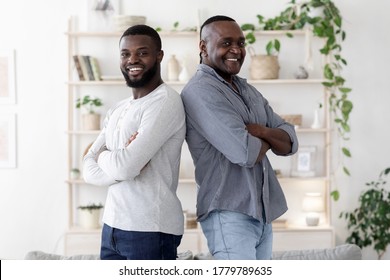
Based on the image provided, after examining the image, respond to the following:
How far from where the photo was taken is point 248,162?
2215mm

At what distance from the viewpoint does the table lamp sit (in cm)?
528

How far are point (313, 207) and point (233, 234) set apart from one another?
3.22 meters

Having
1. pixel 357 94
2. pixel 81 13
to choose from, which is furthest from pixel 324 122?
pixel 81 13

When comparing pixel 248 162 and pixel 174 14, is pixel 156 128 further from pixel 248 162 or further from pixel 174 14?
pixel 174 14

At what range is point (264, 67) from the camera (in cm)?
523

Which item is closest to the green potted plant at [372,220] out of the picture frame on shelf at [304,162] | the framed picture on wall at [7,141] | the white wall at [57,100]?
the white wall at [57,100]

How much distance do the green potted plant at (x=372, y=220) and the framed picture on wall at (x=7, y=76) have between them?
267 centimetres

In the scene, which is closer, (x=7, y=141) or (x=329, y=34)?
(x=329, y=34)

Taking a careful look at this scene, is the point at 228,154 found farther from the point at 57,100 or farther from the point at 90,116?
the point at 57,100

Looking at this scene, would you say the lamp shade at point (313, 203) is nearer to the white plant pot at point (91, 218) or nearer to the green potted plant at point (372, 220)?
the green potted plant at point (372, 220)

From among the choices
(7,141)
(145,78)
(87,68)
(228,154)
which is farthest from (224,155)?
(7,141)

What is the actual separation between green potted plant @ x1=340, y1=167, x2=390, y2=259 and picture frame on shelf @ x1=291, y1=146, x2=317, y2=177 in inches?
16.3

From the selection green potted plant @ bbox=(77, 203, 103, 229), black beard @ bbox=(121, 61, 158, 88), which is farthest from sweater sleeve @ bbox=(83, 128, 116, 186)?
green potted plant @ bbox=(77, 203, 103, 229)

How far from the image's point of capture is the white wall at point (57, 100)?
5473 millimetres
